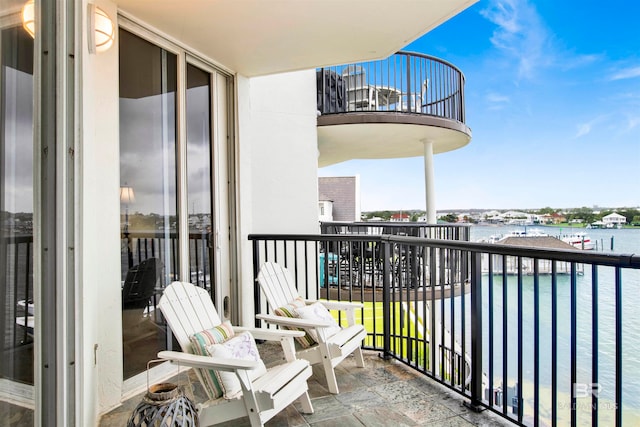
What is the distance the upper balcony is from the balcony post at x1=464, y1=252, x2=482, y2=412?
5088 millimetres

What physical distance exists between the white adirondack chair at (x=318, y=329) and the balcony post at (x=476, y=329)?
82 centimetres

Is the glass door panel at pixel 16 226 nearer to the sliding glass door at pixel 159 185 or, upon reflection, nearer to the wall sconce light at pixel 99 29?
the wall sconce light at pixel 99 29

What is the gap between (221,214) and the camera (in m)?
3.54

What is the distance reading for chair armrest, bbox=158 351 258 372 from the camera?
185 cm

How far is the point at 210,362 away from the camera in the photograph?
1.89 meters

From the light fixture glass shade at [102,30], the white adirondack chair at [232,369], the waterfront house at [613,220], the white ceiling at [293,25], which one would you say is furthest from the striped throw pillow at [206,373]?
the waterfront house at [613,220]

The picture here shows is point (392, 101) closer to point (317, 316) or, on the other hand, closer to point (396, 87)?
point (396, 87)

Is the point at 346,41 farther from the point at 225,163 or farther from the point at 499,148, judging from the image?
the point at 499,148

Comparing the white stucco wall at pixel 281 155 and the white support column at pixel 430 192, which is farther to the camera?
the white support column at pixel 430 192

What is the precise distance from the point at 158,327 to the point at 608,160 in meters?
29.0

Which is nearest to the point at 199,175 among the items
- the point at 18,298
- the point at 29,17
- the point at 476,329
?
the point at 29,17

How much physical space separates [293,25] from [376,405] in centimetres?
259

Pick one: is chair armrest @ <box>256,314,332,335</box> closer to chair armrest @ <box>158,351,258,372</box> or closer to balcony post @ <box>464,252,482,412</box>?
chair armrest @ <box>158,351,258,372</box>

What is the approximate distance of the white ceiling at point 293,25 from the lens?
2.47 metres
